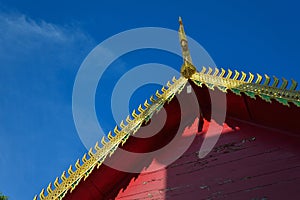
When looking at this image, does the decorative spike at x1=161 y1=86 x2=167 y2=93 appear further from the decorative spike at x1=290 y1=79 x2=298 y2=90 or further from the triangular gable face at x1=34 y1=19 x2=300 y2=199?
the decorative spike at x1=290 y1=79 x2=298 y2=90

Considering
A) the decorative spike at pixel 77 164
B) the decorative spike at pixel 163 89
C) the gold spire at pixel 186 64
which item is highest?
the gold spire at pixel 186 64

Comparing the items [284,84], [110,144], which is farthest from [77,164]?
[284,84]

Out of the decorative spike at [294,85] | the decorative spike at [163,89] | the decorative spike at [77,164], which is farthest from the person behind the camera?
the decorative spike at [163,89]

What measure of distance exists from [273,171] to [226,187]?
53 centimetres

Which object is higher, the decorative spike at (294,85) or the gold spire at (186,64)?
the gold spire at (186,64)

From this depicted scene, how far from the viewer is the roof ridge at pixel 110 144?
17.2 feet

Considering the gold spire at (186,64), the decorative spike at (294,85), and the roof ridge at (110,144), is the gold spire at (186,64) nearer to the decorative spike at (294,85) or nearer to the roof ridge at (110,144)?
the roof ridge at (110,144)

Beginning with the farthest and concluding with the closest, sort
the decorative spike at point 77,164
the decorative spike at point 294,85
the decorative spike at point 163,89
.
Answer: the decorative spike at point 163,89 < the decorative spike at point 77,164 < the decorative spike at point 294,85

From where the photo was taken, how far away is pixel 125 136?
17.4ft

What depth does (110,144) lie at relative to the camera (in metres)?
5.30

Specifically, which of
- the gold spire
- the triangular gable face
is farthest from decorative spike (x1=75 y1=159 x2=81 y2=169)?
the gold spire

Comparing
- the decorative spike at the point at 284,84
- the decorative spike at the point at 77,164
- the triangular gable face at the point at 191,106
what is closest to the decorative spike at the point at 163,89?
the triangular gable face at the point at 191,106

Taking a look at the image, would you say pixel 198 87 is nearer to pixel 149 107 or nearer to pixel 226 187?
pixel 149 107

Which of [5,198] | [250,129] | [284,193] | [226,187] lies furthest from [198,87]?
[5,198]
